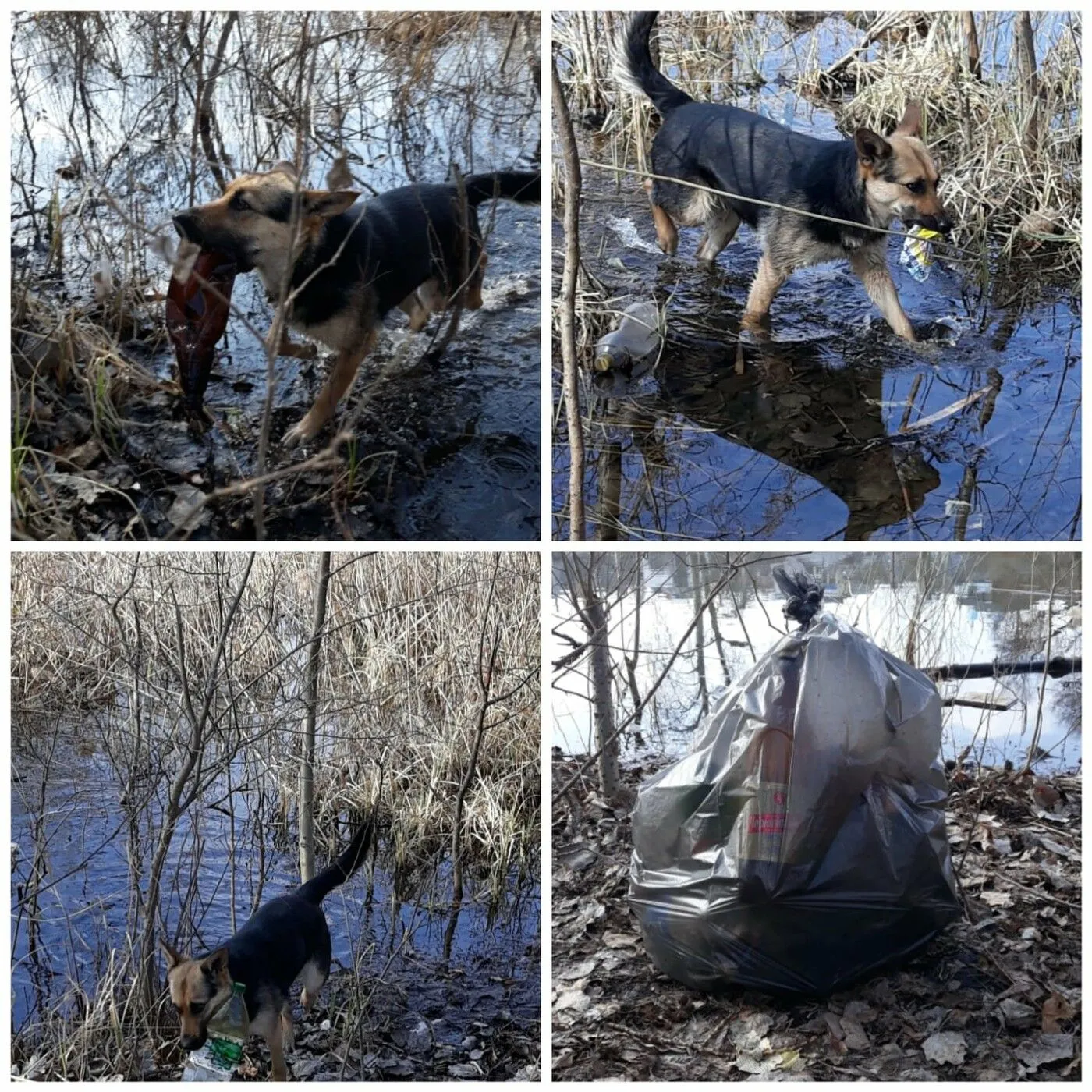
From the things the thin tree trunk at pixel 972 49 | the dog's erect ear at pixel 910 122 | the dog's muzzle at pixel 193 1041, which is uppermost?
the thin tree trunk at pixel 972 49

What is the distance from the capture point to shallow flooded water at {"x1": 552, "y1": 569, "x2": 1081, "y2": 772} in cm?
403

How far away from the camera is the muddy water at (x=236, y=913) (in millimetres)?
3262

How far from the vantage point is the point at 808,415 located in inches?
157

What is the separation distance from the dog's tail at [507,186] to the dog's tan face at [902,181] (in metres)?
1.38

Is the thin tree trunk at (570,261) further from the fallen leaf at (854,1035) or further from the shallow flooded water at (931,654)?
the fallen leaf at (854,1035)

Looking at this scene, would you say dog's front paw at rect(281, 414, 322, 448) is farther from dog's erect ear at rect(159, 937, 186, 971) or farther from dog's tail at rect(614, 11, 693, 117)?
dog's tail at rect(614, 11, 693, 117)

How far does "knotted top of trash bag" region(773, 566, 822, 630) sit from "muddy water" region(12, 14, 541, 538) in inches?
36.8

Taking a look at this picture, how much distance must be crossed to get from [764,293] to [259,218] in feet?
7.34

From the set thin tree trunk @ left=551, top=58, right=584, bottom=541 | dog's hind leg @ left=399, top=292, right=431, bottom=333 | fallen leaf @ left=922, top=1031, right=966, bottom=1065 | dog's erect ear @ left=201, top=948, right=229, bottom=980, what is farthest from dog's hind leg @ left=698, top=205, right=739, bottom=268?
dog's erect ear @ left=201, top=948, right=229, bottom=980

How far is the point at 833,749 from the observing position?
2.68 meters

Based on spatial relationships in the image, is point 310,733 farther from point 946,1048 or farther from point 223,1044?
point 946,1048

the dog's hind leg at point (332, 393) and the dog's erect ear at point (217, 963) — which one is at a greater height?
the dog's hind leg at point (332, 393)

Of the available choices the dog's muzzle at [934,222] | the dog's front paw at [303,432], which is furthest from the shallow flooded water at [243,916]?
the dog's muzzle at [934,222]

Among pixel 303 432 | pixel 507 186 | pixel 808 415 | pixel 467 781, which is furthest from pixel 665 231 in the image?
pixel 467 781
